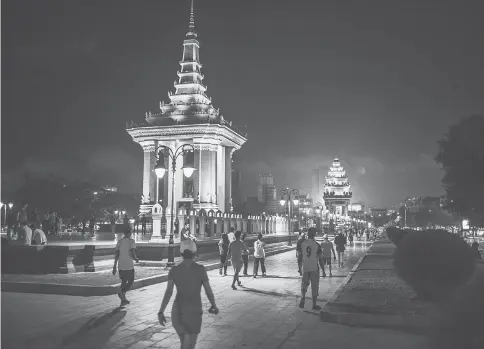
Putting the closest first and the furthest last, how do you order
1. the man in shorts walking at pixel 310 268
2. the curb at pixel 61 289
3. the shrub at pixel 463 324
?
1. the shrub at pixel 463 324
2. the man in shorts walking at pixel 310 268
3. the curb at pixel 61 289

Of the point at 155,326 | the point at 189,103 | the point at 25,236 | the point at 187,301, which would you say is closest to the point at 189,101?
the point at 189,103

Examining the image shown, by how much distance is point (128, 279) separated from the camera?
12.7m

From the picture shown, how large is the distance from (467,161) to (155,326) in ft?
117

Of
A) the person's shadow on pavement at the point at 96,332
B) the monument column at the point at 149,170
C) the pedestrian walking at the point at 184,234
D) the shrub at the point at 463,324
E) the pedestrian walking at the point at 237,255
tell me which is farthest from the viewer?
the monument column at the point at 149,170

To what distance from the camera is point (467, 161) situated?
132 feet

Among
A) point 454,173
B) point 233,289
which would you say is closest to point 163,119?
point 454,173

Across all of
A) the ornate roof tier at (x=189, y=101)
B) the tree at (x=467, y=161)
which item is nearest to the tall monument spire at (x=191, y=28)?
the ornate roof tier at (x=189, y=101)

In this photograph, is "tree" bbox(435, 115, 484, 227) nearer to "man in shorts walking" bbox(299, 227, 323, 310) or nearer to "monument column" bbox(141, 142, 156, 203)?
"man in shorts walking" bbox(299, 227, 323, 310)

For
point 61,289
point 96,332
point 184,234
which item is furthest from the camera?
point 184,234

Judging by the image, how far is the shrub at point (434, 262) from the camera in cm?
1142

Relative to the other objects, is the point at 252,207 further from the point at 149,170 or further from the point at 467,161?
the point at 467,161

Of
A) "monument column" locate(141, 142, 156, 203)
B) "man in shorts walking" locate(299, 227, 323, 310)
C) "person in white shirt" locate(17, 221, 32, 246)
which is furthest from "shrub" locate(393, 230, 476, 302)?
"monument column" locate(141, 142, 156, 203)

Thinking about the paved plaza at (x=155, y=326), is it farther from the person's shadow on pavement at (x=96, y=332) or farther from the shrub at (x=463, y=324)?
the shrub at (x=463, y=324)

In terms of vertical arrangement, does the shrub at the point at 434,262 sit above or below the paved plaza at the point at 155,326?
above
